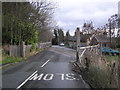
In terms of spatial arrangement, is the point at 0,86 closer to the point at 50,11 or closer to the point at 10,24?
the point at 10,24

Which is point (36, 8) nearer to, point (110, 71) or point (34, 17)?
point (34, 17)

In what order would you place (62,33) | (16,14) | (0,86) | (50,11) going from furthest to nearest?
(62,33) → (50,11) → (16,14) → (0,86)

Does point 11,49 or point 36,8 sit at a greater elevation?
point 36,8

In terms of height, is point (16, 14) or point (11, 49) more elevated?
point (16, 14)

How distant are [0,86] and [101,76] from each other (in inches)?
187

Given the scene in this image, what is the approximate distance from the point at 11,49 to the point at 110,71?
1569 cm

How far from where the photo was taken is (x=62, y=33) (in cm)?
8950

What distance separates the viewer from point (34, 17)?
24.2m

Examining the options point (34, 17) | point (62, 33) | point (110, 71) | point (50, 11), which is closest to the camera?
point (110, 71)

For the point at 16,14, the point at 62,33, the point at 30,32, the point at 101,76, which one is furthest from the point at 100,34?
the point at 101,76

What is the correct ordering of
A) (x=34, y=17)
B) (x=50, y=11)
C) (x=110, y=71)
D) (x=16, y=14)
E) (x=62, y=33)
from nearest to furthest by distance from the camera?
(x=110, y=71)
(x=16, y=14)
(x=34, y=17)
(x=50, y=11)
(x=62, y=33)

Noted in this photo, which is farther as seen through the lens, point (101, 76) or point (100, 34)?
point (100, 34)

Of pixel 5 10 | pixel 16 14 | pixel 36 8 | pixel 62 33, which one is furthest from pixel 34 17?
pixel 62 33

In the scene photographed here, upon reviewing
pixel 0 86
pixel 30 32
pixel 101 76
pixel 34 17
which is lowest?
pixel 0 86
